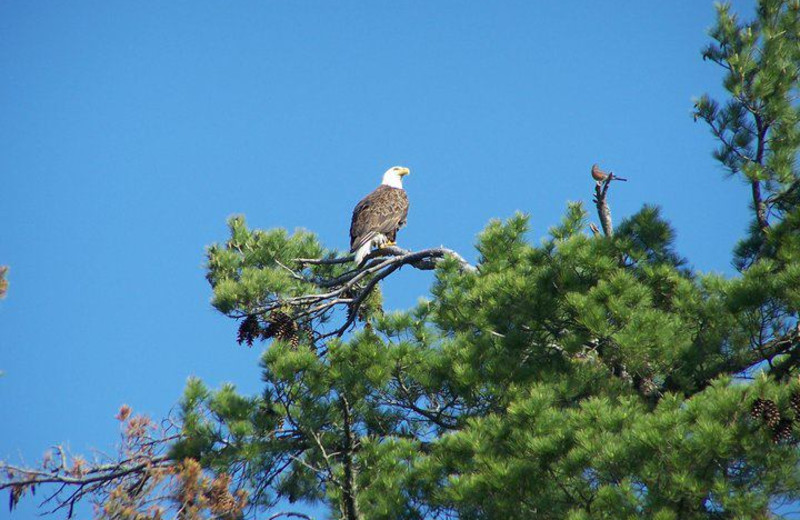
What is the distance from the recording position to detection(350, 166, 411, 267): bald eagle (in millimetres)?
9664

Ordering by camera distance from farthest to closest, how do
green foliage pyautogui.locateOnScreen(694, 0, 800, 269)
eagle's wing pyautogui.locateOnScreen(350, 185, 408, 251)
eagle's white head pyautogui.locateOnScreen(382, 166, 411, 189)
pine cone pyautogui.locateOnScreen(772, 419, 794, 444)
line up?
1. eagle's white head pyautogui.locateOnScreen(382, 166, 411, 189)
2. eagle's wing pyautogui.locateOnScreen(350, 185, 408, 251)
3. green foliage pyautogui.locateOnScreen(694, 0, 800, 269)
4. pine cone pyautogui.locateOnScreen(772, 419, 794, 444)

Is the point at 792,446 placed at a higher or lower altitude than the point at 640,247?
lower

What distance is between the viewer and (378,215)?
1039cm

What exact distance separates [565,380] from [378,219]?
15.8ft

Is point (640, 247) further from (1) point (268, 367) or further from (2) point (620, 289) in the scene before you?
(1) point (268, 367)

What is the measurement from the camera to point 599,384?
5.96 metres

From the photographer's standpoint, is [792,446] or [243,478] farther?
[243,478]

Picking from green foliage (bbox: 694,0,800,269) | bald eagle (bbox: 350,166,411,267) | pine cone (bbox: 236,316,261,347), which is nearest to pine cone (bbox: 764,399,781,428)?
green foliage (bbox: 694,0,800,269)

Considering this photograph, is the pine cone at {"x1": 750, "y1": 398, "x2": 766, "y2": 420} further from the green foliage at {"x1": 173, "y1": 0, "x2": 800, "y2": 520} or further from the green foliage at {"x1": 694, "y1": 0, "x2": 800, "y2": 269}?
the green foliage at {"x1": 694, "y1": 0, "x2": 800, "y2": 269}

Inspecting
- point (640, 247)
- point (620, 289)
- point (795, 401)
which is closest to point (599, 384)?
point (620, 289)

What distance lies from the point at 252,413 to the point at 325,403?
0.49 m

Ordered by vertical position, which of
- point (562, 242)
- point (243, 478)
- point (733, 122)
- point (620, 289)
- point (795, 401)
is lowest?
point (795, 401)

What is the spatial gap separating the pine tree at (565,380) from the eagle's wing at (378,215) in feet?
7.19

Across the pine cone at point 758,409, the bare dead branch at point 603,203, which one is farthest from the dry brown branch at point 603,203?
the pine cone at point 758,409
